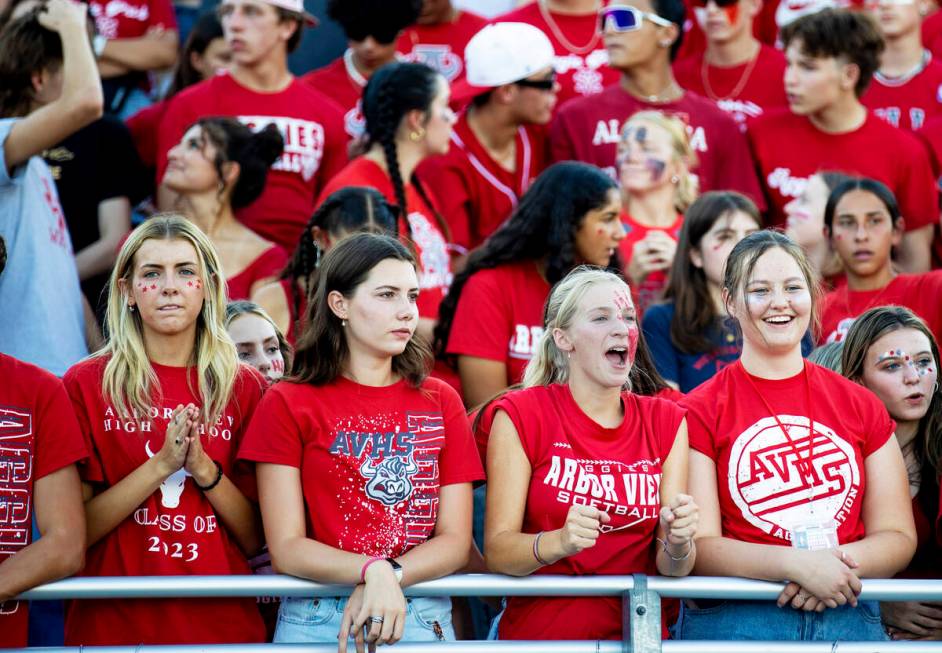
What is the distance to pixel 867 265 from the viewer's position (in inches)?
203

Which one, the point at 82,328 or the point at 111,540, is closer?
the point at 111,540

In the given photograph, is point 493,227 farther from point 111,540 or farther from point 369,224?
point 111,540

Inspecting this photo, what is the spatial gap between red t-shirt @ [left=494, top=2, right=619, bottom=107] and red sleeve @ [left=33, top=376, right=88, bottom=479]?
162 inches

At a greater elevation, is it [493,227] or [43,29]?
[43,29]

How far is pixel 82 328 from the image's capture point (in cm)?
480

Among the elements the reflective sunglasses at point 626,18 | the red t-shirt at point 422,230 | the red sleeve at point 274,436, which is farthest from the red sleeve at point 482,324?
the reflective sunglasses at point 626,18

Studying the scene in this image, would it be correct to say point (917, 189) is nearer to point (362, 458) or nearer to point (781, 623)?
point (781, 623)

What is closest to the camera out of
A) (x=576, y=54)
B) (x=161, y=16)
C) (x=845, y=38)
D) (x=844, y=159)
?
(x=844, y=159)

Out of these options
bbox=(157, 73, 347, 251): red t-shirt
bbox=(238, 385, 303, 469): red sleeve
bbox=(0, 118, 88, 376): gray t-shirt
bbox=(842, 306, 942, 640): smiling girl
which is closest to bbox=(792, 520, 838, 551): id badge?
bbox=(842, 306, 942, 640): smiling girl

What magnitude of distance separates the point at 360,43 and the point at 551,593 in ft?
13.7

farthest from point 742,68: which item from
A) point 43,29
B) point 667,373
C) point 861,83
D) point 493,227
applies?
point 43,29

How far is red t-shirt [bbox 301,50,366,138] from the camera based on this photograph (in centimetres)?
688

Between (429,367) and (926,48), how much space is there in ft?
16.0

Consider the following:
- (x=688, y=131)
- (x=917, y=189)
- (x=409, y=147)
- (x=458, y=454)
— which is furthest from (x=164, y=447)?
(x=917, y=189)
